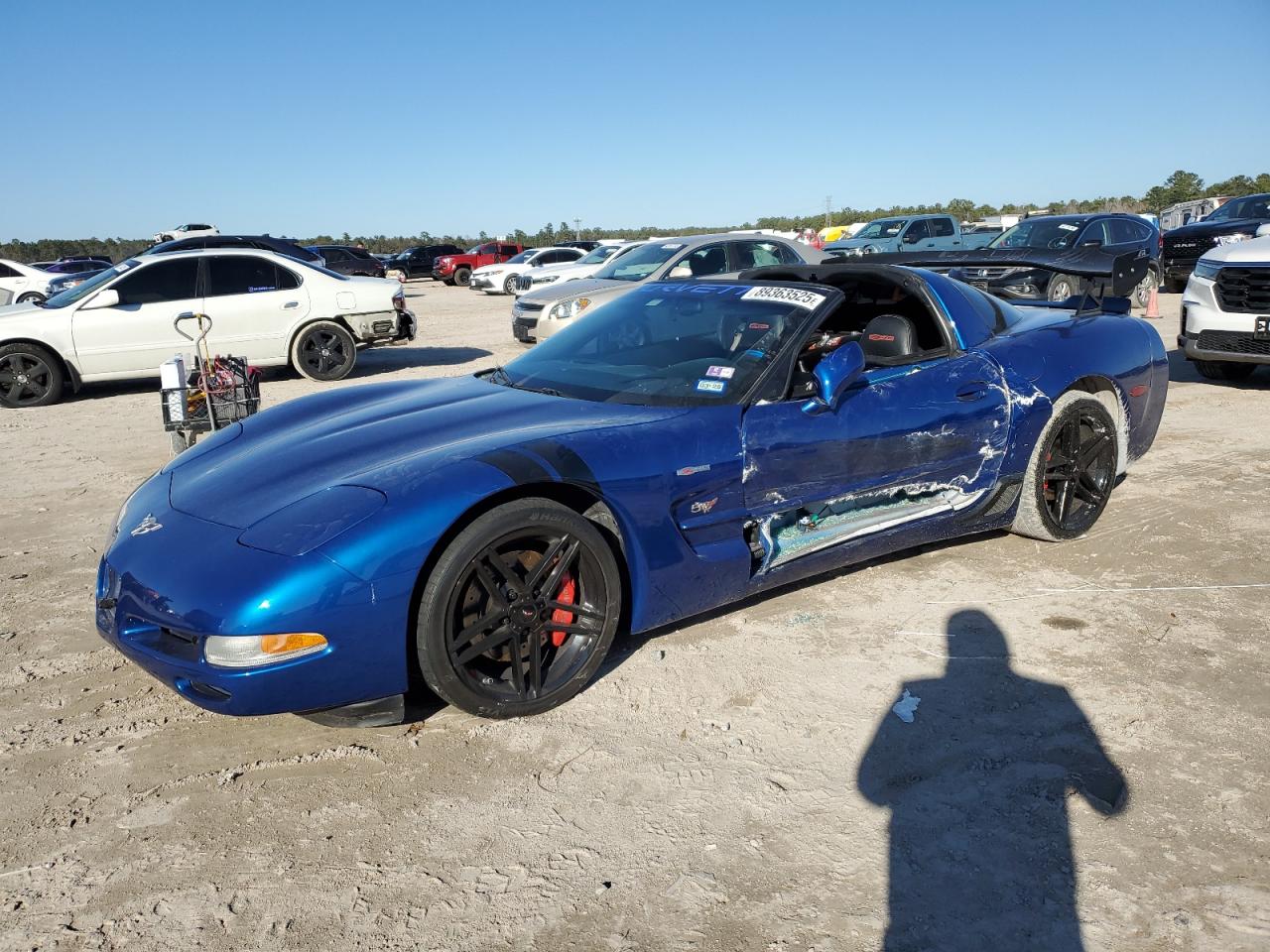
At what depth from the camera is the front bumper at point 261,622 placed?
8.77ft

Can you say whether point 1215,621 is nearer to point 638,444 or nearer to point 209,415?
point 638,444

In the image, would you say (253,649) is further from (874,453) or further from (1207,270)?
(1207,270)

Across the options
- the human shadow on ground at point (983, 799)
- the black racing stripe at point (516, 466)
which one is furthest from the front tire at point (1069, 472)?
the black racing stripe at point (516, 466)

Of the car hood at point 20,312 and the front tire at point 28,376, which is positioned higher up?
the car hood at point 20,312

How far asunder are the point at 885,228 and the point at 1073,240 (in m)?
7.45

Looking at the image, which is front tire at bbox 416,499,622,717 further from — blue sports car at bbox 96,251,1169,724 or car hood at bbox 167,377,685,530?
car hood at bbox 167,377,685,530

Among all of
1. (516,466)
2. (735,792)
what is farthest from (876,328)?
(735,792)

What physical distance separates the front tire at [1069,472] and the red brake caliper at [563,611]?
2.41 meters

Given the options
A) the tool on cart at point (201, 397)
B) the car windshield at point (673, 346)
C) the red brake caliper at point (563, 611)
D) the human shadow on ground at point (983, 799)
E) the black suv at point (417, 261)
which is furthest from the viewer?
the black suv at point (417, 261)

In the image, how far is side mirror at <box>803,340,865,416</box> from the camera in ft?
12.1

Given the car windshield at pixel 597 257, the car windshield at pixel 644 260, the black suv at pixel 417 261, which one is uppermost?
the black suv at pixel 417 261

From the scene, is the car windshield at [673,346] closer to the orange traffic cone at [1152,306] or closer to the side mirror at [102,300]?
the side mirror at [102,300]

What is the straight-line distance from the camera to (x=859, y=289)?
4785 millimetres

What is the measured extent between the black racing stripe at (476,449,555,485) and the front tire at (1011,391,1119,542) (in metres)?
2.54
